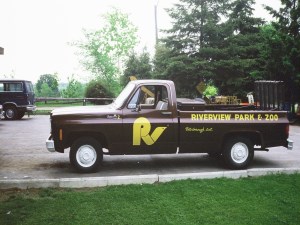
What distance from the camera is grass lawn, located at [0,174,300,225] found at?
5031mm

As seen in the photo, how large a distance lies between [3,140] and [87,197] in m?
7.63

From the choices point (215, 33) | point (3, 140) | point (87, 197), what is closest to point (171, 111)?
point (87, 197)

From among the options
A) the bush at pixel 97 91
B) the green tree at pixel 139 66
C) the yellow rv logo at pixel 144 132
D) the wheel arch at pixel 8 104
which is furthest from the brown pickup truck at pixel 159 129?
the green tree at pixel 139 66

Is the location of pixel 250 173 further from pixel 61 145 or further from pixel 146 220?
pixel 61 145

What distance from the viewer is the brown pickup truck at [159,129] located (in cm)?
749

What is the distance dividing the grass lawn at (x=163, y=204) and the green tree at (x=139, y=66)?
2912cm

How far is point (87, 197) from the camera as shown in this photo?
582 centimetres

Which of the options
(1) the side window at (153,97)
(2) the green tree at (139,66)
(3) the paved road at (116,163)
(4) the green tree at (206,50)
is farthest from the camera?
(2) the green tree at (139,66)

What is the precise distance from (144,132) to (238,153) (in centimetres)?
236

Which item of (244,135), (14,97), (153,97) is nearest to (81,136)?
(153,97)

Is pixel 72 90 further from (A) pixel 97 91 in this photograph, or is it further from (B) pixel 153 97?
(B) pixel 153 97

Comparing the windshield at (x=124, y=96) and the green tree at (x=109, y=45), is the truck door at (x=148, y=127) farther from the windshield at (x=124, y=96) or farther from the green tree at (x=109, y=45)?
the green tree at (x=109, y=45)

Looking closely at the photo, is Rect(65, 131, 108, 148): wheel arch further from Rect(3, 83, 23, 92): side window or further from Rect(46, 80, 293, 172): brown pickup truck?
Rect(3, 83, 23, 92): side window

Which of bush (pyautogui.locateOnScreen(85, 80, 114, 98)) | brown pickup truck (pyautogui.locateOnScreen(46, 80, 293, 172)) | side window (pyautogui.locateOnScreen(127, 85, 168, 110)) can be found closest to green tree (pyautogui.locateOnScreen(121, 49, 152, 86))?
bush (pyautogui.locateOnScreen(85, 80, 114, 98))
